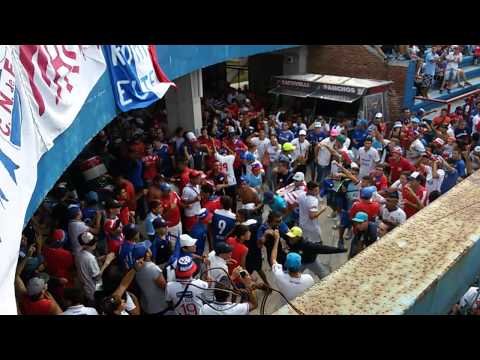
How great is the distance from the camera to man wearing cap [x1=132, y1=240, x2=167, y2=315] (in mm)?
4578

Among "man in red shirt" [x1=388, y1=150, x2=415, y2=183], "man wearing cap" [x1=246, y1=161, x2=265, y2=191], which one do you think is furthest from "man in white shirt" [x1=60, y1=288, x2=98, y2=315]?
"man in red shirt" [x1=388, y1=150, x2=415, y2=183]

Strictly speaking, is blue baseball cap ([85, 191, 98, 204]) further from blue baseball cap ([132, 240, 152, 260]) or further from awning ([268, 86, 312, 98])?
awning ([268, 86, 312, 98])

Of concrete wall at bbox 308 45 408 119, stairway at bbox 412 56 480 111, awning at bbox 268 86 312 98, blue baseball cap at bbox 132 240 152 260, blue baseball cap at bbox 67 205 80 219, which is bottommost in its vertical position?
stairway at bbox 412 56 480 111

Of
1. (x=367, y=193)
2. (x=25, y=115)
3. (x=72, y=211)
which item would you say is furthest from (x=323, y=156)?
(x=25, y=115)

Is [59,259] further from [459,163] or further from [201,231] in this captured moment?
[459,163]

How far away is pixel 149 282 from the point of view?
181 inches

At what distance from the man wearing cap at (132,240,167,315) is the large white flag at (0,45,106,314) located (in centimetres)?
147

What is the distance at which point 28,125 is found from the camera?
350cm

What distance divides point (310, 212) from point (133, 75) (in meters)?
3.20

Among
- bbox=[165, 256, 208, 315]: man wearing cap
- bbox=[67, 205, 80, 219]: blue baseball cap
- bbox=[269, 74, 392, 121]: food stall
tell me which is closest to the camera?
bbox=[165, 256, 208, 315]: man wearing cap

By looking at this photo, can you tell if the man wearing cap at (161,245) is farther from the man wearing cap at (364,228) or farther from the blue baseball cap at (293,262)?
the man wearing cap at (364,228)

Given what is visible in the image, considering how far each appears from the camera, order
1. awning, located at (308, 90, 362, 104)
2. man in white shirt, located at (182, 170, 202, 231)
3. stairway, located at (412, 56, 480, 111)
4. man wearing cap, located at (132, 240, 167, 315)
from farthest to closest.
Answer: stairway, located at (412, 56, 480, 111), awning, located at (308, 90, 362, 104), man in white shirt, located at (182, 170, 202, 231), man wearing cap, located at (132, 240, 167, 315)
